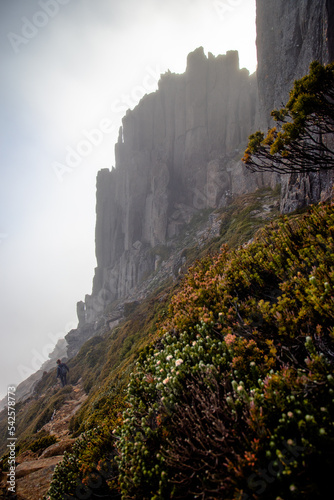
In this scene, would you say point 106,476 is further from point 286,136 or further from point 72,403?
point 72,403

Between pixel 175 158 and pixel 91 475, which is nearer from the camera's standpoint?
pixel 91 475

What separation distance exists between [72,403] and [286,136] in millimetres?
21921

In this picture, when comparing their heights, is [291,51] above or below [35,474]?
above

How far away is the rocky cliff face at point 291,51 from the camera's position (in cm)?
1241

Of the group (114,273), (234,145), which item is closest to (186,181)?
(234,145)

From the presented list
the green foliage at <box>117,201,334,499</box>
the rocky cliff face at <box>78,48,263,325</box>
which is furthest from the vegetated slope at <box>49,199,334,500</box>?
the rocky cliff face at <box>78,48,263,325</box>

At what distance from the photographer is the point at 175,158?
212 feet

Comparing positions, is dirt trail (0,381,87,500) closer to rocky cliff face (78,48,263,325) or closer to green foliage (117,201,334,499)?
green foliage (117,201,334,499)

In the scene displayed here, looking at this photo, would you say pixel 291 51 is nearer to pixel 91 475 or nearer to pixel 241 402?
pixel 241 402

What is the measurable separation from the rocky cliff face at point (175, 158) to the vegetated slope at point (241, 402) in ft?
132

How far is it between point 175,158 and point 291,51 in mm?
44830

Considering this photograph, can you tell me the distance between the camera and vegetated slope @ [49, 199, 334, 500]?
2137 millimetres

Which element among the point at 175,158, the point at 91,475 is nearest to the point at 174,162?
the point at 175,158

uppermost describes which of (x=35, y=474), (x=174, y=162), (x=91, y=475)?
(x=174, y=162)
